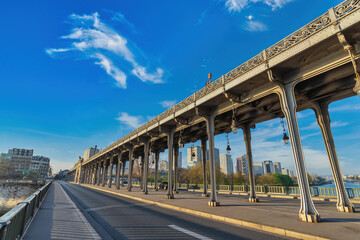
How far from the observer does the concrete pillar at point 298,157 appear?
24.5 feet

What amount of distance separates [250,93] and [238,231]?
8.38m

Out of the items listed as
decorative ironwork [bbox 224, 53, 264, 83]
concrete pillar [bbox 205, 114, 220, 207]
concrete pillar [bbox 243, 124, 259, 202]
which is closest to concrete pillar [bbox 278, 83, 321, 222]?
decorative ironwork [bbox 224, 53, 264, 83]

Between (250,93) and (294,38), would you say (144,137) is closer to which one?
(250,93)

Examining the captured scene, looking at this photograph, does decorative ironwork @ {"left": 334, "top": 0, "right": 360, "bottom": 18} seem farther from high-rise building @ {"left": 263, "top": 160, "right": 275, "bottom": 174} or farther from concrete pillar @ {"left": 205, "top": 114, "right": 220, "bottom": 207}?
high-rise building @ {"left": 263, "top": 160, "right": 275, "bottom": 174}

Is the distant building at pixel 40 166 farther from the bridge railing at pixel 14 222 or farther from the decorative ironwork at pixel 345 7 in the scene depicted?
the decorative ironwork at pixel 345 7

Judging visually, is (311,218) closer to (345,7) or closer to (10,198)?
(345,7)

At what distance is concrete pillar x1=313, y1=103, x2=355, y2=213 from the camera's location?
9.55 meters

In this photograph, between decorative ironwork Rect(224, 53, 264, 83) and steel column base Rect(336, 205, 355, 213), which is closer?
steel column base Rect(336, 205, 355, 213)

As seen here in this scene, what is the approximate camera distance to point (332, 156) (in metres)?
10.4

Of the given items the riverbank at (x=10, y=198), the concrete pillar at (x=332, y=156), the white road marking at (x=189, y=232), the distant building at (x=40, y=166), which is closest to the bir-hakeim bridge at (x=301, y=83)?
the concrete pillar at (x=332, y=156)

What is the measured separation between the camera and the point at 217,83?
13.0 m

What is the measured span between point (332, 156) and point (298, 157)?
397 centimetres

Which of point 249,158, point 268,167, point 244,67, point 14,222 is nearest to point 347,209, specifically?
point 249,158

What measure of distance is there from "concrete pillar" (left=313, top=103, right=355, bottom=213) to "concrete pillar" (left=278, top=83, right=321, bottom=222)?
12.3 ft
